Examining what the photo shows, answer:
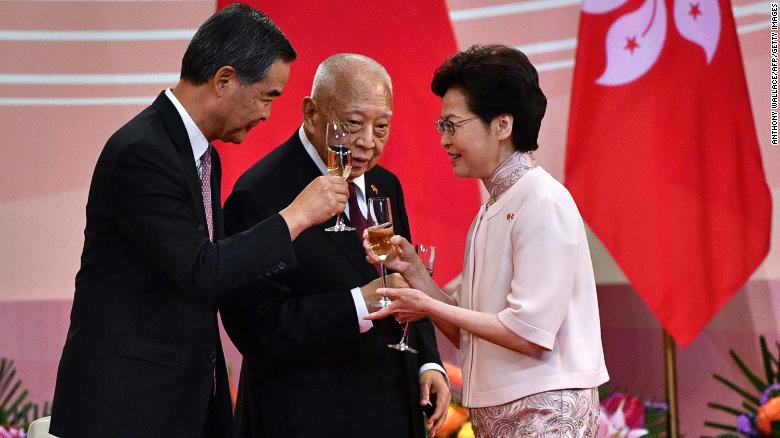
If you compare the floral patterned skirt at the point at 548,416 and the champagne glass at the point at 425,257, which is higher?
the champagne glass at the point at 425,257

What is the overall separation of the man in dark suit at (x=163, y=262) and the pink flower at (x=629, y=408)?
2.23m

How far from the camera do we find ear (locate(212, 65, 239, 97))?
2.42 metres

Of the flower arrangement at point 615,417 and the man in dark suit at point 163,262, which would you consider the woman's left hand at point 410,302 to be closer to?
the man in dark suit at point 163,262

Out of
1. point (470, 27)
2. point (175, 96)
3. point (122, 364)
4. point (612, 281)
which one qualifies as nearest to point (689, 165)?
point (612, 281)

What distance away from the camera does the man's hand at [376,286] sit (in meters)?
2.64

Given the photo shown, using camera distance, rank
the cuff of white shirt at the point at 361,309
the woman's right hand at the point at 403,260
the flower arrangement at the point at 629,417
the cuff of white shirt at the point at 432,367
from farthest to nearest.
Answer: the flower arrangement at the point at 629,417 < the cuff of white shirt at the point at 432,367 < the cuff of white shirt at the point at 361,309 < the woman's right hand at the point at 403,260

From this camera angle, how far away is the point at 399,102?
14.3ft

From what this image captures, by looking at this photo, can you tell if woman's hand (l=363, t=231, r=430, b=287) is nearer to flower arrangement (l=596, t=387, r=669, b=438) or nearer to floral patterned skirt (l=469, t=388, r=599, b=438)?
floral patterned skirt (l=469, t=388, r=599, b=438)

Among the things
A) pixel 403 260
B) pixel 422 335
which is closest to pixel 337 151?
pixel 403 260

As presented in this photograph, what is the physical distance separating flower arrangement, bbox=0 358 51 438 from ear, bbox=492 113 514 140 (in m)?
2.28

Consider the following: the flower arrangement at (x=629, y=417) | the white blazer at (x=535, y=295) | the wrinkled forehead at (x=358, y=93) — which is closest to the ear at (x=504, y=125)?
the white blazer at (x=535, y=295)

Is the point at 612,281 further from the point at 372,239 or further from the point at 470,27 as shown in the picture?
the point at 372,239

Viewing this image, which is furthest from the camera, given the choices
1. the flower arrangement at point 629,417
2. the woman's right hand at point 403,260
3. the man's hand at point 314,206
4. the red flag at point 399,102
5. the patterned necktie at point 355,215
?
the red flag at point 399,102

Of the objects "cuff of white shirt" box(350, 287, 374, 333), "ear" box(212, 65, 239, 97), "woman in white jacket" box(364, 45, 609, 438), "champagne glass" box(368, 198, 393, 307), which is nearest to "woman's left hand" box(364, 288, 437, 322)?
"woman in white jacket" box(364, 45, 609, 438)
